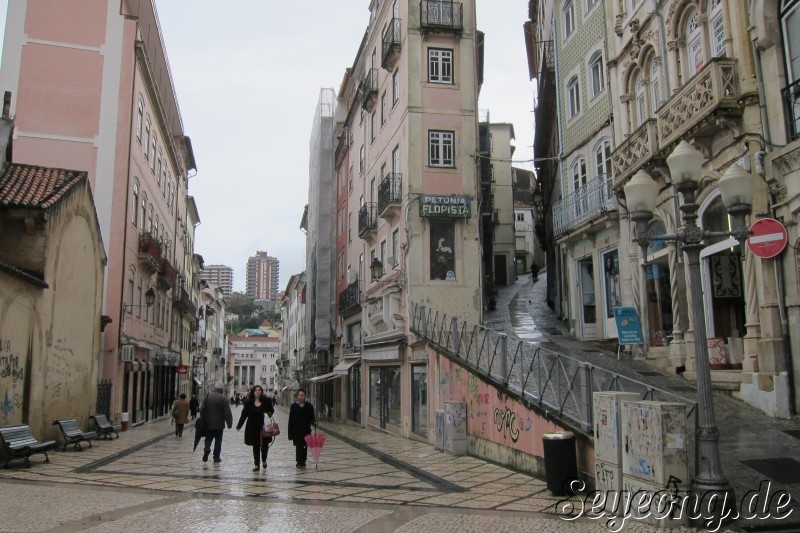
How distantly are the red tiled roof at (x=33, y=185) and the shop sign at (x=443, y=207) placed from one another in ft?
31.8

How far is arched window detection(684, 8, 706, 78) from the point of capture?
14664mm

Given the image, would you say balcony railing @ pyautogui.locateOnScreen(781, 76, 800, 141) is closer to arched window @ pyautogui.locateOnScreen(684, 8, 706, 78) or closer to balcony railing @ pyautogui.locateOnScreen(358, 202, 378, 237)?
arched window @ pyautogui.locateOnScreen(684, 8, 706, 78)

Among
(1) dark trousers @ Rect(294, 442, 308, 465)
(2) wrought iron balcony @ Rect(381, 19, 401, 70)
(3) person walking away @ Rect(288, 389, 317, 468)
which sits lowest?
(1) dark trousers @ Rect(294, 442, 308, 465)

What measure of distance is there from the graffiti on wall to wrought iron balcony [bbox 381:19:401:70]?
15264mm

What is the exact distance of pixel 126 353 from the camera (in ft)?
81.9

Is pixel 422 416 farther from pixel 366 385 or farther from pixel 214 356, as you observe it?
pixel 214 356

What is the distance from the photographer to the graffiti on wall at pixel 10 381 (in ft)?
43.1

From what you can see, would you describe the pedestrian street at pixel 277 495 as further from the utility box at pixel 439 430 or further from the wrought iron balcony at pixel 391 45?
the wrought iron balcony at pixel 391 45

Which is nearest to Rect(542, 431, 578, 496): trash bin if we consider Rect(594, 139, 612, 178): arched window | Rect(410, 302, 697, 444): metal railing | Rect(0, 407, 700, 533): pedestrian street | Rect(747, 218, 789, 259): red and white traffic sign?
Rect(0, 407, 700, 533): pedestrian street

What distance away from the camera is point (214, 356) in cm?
8625

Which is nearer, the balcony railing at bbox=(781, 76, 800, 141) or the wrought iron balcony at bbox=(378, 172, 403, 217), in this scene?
the balcony railing at bbox=(781, 76, 800, 141)

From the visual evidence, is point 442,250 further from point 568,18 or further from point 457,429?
point 568,18

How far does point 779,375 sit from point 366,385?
17.8 metres

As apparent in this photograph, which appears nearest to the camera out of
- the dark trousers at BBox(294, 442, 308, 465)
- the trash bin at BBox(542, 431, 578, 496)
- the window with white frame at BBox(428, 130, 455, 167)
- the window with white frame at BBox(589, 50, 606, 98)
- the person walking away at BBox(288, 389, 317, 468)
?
the trash bin at BBox(542, 431, 578, 496)
